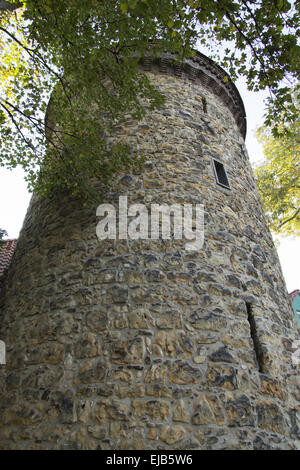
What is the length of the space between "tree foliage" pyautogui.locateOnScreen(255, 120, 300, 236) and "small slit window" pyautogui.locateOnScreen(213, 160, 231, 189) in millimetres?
7456

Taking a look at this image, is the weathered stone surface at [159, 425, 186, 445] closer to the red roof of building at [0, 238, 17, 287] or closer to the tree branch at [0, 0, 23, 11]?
the tree branch at [0, 0, 23, 11]

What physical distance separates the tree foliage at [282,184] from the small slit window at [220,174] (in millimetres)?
7456

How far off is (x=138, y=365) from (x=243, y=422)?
3.94 ft

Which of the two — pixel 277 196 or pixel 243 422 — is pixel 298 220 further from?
pixel 243 422

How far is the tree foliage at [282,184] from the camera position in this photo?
12.2 m

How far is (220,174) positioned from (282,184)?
25.6 feet

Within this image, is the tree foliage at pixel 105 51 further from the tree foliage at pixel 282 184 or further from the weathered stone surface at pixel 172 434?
the tree foliage at pixel 282 184

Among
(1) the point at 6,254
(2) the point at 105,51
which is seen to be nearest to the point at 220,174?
(2) the point at 105,51

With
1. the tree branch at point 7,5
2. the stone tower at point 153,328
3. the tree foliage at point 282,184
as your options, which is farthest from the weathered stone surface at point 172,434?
the tree foliage at point 282,184

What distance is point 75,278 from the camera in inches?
166

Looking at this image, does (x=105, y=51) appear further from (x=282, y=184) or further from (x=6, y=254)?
(x=282, y=184)

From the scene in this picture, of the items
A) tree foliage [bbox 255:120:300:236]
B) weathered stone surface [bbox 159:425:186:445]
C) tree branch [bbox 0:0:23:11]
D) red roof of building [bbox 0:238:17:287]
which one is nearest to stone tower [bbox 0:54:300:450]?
weathered stone surface [bbox 159:425:186:445]

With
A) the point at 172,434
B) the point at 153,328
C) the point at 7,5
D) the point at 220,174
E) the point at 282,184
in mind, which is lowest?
the point at 172,434

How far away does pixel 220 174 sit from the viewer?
566cm
